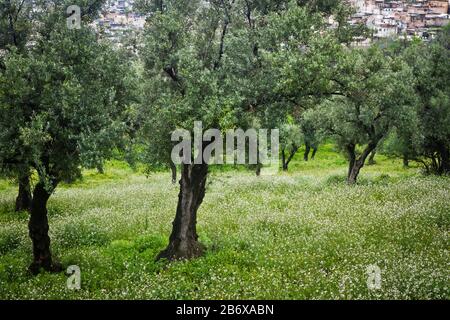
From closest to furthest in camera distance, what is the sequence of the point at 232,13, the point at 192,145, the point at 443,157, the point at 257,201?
the point at 192,145, the point at 232,13, the point at 257,201, the point at 443,157

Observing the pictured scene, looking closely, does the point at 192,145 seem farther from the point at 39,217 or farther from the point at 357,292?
the point at 357,292

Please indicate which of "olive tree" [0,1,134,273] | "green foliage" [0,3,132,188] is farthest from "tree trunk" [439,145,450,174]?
"green foliage" [0,3,132,188]

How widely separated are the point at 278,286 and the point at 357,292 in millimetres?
2501

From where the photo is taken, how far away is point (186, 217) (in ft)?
57.3

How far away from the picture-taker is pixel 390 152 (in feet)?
141

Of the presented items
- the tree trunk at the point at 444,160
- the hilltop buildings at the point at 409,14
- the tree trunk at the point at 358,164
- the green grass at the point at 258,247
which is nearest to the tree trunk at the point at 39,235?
the green grass at the point at 258,247

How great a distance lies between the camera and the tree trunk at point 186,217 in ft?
56.4

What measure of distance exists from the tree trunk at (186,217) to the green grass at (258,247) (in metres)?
0.61

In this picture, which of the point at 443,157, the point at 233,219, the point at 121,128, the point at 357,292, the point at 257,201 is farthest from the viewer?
the point at 443,157

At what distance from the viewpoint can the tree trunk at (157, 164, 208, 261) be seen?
17.2 m

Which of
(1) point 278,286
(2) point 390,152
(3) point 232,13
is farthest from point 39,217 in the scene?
(2) point 390,152

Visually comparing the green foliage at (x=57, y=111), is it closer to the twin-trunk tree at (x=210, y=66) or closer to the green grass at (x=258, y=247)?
the twin-trunk tree at (x=210, y=66)

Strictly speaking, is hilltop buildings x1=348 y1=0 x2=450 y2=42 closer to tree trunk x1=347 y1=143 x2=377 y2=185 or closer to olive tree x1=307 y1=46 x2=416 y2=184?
olive tree x1=307 y1=46 x2=416 y2=184

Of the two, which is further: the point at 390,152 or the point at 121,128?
the point at 390,152
